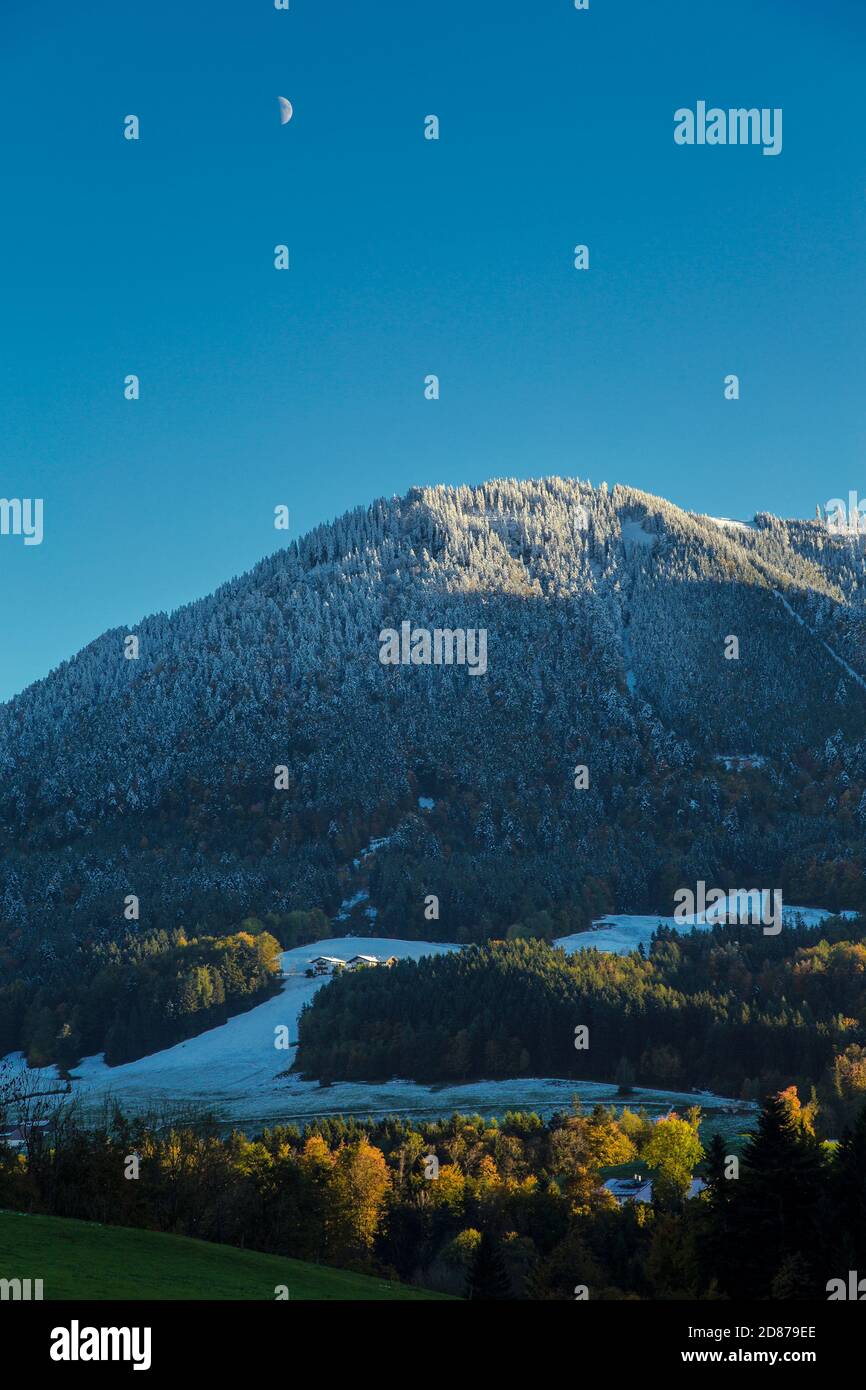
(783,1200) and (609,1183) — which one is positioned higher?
(783,1200)

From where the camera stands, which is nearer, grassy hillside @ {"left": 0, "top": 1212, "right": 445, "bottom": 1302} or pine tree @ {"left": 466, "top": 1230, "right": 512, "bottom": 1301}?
grassy hillside @ {"left": 0, "top": 1212, "right": 445, "bottom": 1302}

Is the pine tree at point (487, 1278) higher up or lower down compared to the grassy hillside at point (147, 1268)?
lower down

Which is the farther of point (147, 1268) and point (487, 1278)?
point (487, 1278)

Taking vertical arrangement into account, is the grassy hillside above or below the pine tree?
above

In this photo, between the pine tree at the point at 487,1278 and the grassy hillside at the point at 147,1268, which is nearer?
the grassy hillside at the point at 147,1268


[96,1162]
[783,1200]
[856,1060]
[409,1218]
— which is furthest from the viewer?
[856,1060]

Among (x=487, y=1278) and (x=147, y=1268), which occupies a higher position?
(x=147, y=1268)
